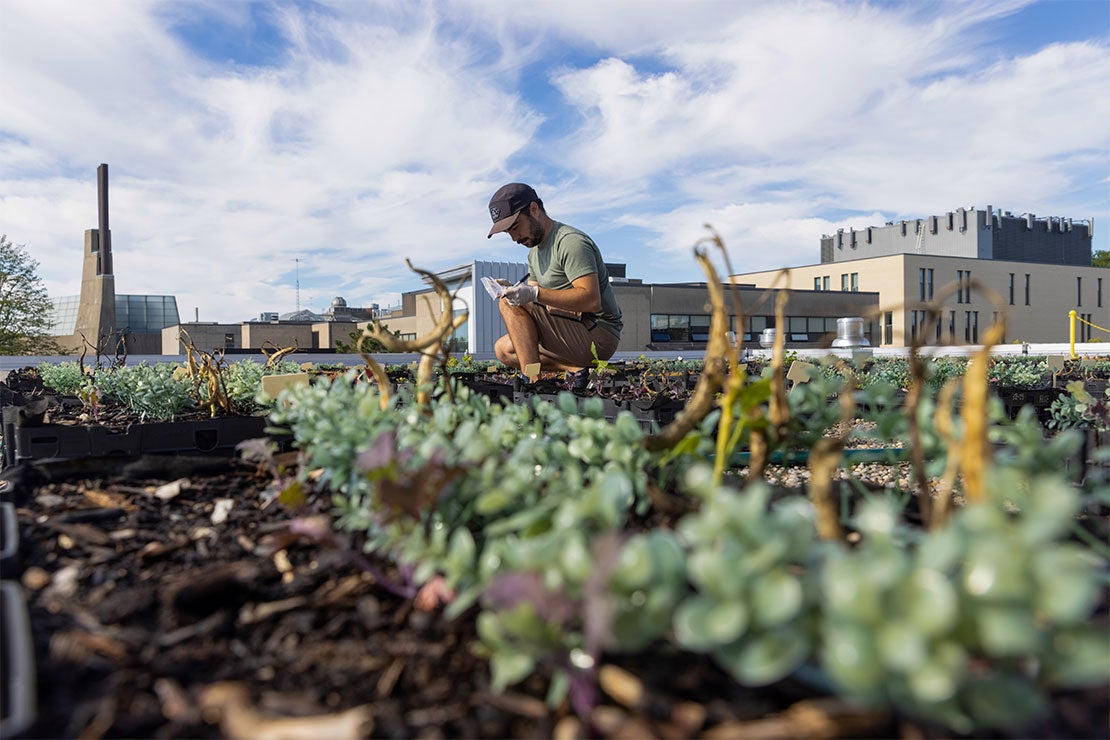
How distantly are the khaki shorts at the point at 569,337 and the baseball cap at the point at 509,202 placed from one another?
60 cm

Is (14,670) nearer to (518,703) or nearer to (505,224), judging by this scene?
(518,703)

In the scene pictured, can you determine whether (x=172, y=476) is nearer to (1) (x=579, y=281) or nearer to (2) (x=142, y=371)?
(2) (x=142, y=371)

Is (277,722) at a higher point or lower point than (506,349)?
lower

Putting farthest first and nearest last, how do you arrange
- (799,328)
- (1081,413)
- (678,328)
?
1. (799,328)
2. (678,328)
3. (1081,413)

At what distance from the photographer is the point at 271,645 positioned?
2.96 ft

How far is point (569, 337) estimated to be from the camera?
17.4 feet

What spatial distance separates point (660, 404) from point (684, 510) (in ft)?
7.29

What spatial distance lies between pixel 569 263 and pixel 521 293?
20.6 inches

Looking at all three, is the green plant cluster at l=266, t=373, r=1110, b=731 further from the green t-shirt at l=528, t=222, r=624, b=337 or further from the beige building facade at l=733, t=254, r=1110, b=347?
the beige building facade at l=733, t=254, r=1110, b=347

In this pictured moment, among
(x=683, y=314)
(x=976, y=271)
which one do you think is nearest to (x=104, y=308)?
(x=683, y=314)

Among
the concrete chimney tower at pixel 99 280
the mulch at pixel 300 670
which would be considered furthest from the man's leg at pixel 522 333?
the concrete chimney tower at pixel 99 280

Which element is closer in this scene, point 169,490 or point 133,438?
point 169,490

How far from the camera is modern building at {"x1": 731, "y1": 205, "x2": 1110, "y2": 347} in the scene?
1663 inches

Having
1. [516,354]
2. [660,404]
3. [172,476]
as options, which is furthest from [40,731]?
A: [516,354]
